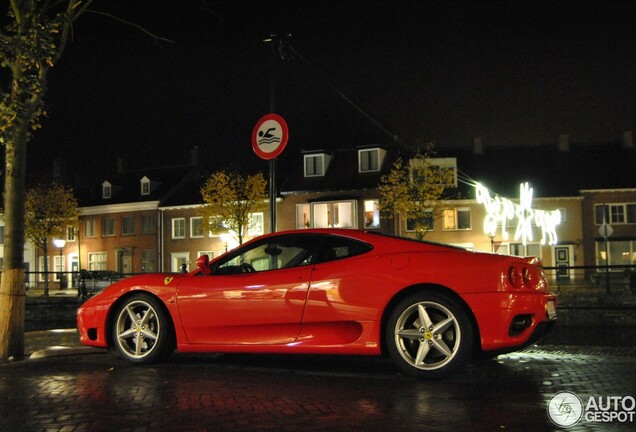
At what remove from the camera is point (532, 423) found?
462cm

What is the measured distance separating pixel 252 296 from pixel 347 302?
99cm

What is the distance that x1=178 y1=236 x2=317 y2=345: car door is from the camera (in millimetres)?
6645

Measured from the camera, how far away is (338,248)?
22.3ft

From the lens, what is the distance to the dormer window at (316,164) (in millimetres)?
52375

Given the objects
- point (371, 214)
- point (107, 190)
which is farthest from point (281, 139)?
point (107, 190)

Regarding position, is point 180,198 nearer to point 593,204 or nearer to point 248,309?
point 593,204

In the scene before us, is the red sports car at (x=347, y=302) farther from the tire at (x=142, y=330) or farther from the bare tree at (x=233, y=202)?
the bare tree at (x=233, y=202)

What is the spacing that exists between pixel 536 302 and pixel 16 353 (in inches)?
246

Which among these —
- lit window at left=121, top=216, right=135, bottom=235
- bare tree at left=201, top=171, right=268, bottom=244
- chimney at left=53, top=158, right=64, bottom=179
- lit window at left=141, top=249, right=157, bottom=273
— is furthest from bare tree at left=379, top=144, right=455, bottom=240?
chimney at left=53, top=158, right=64, bottom=179

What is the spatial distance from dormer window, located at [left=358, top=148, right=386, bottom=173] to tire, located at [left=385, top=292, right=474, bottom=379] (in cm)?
4408

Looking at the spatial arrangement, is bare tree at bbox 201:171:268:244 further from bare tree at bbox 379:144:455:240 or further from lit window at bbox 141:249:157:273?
bare tree at bbox 379:144:455:240

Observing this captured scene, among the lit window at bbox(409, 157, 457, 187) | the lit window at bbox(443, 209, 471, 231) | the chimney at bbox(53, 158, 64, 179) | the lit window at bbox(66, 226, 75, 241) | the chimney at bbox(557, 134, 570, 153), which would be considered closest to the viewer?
the lit window at bbox(409, 157, 457, 187)

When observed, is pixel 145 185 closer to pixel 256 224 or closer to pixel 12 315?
pixel 256 224

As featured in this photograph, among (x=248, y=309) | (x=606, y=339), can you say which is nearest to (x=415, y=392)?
(x=248, y=309)
